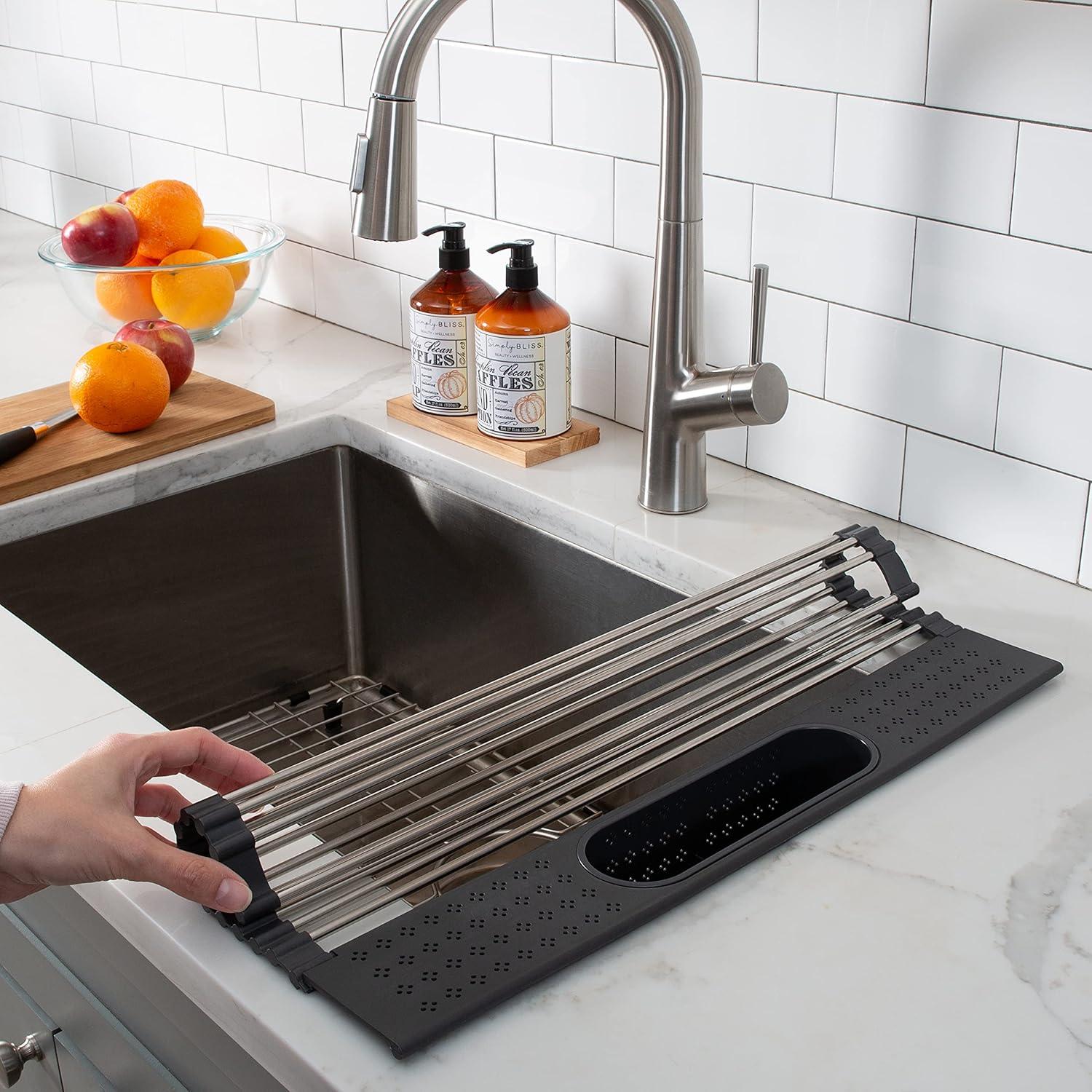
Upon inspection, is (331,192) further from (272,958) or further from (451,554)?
(272,958)

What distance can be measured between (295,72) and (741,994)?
1.26 meters

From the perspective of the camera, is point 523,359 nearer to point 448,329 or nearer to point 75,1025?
point 448,329

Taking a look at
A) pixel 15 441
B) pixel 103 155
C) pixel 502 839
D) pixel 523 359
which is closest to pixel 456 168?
pixel 523 359

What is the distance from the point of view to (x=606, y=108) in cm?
124

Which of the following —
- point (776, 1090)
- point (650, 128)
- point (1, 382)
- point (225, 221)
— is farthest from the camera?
point (225, 221)

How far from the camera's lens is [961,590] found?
102 centimetres

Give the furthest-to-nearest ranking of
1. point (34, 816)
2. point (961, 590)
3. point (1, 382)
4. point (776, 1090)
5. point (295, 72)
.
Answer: point (295, 72) < point (1, 382) < point (961, 590) < point (34, 816) < point (776, 1090)

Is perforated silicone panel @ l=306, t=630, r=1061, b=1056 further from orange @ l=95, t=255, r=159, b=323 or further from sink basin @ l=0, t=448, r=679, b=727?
orange @ l=95, t=255, r=159, b=323

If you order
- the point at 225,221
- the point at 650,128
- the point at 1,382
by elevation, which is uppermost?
the point at 650,128

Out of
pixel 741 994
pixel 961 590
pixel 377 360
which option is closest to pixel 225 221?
pixel 377 360

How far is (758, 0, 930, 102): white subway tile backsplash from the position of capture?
39.1 inches

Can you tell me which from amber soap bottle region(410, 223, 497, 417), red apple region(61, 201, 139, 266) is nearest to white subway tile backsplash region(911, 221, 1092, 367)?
amber soap bottle region(410, 223, 497, 417)

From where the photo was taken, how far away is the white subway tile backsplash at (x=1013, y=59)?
90cm

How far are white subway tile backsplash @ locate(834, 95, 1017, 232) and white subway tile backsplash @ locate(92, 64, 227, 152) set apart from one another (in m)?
0.94
